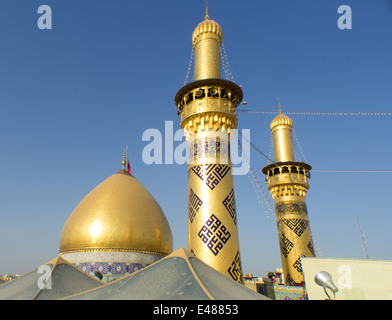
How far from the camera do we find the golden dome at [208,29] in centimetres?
937

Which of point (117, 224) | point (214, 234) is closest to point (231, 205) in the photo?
point (214, 234)

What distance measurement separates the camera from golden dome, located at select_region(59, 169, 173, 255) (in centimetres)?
1270

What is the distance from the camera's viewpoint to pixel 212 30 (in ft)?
30.7

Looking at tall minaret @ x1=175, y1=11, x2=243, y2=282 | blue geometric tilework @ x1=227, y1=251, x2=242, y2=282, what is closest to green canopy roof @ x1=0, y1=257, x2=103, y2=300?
tall minaret @ x1=175, y1=11, x2=243, y2=282

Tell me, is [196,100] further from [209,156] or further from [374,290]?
[374,290]

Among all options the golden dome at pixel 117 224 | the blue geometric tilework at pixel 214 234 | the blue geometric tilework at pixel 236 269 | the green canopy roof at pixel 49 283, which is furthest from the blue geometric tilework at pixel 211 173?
the golden dome at pixel 117 224

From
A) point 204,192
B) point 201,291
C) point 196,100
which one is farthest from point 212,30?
point 201,291

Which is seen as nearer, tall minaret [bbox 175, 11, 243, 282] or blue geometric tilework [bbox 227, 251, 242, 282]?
blue geometric tilework [bbox 227, 251, 242, 282]

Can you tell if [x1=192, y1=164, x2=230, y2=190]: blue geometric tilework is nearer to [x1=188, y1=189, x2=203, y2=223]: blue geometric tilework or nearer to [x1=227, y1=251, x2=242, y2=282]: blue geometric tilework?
[x1=188, y1=189, x2=203, y2=223]: blue geometric tilework

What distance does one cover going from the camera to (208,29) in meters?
9.34

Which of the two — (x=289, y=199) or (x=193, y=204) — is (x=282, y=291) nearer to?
(x=193, y=204)

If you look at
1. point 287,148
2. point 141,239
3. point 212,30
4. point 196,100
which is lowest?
Answer: point 141,239

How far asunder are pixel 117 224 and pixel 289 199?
8.71 meters

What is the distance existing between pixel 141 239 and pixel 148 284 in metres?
10.5
